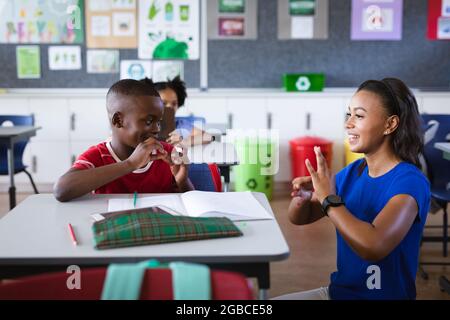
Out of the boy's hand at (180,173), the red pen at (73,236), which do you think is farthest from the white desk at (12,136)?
the red pen at (73,236)

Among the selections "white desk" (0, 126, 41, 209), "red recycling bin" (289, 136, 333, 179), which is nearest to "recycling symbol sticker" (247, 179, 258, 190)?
"red recycling bin" (289, 136, 333, 179)

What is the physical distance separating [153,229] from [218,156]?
5.23 ft

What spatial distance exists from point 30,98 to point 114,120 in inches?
131

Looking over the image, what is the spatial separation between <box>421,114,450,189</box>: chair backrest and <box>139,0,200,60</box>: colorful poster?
2.45 metres

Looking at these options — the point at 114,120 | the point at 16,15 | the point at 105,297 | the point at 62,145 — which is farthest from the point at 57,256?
the point at 16,15

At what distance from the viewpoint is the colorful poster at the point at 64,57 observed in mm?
5105

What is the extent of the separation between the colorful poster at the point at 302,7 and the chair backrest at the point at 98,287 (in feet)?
15.2

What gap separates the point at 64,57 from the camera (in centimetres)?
512

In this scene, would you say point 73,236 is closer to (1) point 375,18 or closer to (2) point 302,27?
(2) point 302,27

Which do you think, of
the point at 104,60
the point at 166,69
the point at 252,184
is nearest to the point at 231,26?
the point at 166,69

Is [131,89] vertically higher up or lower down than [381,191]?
higher up

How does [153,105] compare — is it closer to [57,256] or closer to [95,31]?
[57,256]

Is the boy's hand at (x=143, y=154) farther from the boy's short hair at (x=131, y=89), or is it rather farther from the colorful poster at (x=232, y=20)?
the colorful poster at (x=232, y=20)

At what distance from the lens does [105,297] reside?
69 centimetres
